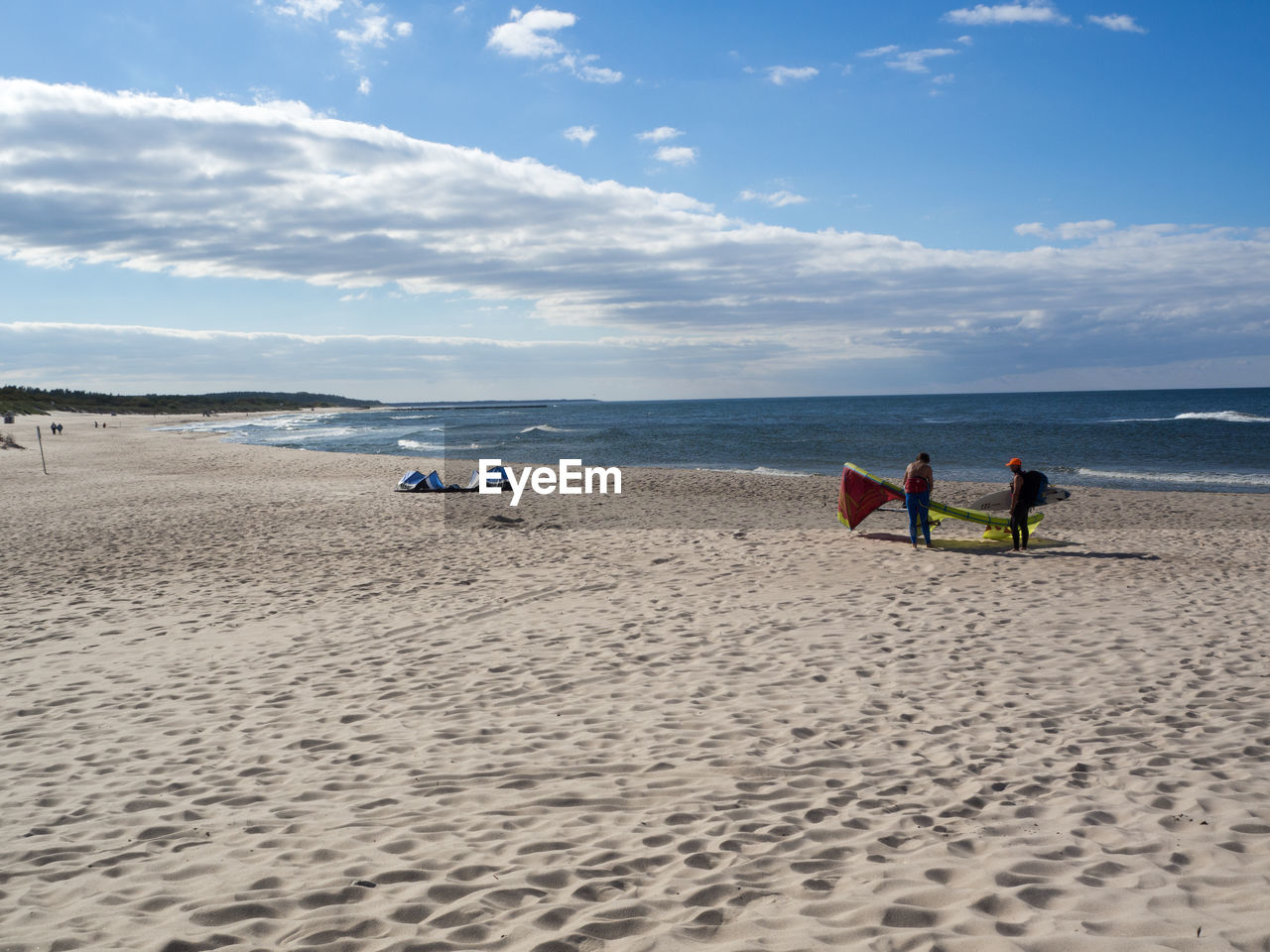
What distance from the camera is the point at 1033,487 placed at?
470 inches

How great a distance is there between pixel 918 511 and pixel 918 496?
0.23 m

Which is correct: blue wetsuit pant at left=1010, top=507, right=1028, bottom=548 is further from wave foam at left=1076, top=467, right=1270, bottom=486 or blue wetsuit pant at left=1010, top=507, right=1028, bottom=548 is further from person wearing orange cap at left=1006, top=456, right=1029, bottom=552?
wave foam at left=1076, top=467, right=1270, bottom=486

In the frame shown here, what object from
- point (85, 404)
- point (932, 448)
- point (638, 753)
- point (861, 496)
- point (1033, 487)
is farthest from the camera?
point (85, 404)

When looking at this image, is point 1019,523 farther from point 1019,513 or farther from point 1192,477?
point 1192,477

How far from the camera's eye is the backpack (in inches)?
466

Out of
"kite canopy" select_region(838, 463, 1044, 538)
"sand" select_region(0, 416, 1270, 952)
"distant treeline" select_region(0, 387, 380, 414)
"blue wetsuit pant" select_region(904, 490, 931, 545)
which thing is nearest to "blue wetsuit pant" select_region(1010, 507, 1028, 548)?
"sand" select_region(0, 416, 1270, 952)

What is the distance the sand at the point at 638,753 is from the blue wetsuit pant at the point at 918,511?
98 cm

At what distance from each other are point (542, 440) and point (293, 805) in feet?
151

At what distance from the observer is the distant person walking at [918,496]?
11789 millimetres

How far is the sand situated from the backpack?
927 mm

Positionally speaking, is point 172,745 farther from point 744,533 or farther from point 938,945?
point 744,533

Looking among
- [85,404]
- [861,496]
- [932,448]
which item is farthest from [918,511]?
[85,404]

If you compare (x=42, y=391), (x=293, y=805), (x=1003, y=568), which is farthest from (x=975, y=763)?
(x=42, y=391)

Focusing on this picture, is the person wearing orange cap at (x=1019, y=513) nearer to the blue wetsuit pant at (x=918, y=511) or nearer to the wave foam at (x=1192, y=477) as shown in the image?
the blue wetsuit pant at (x=918, y=511)
